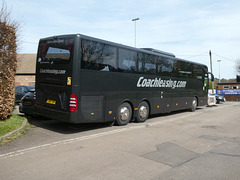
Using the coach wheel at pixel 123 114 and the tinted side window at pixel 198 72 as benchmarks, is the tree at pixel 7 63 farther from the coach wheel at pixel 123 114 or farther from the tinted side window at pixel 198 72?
the tinted side window at pixel 198 72

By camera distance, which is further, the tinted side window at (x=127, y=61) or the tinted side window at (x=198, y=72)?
the tinted side window at (x=198, y=72)

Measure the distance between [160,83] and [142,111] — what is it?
2.04 meters

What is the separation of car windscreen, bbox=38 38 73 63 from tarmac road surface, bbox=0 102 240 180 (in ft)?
8.24

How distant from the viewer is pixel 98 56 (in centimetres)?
774

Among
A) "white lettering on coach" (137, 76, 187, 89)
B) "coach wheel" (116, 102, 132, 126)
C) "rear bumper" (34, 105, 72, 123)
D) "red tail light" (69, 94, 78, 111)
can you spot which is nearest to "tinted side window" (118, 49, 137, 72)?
"white lettering on coach" (137, 76, 187, 89)

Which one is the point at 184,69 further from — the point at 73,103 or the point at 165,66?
the point at 73,103

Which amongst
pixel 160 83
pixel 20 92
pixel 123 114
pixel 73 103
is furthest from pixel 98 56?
pixel 20 92

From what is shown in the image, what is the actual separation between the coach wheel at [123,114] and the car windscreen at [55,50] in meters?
2.97

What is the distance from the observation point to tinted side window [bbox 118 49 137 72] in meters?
8.73

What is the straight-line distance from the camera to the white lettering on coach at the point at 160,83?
9844mm

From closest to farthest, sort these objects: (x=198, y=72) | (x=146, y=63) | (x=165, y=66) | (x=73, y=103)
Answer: (x=73, y=103), (x=146, y=63), (x=165, y=66), (x=198, y=72)

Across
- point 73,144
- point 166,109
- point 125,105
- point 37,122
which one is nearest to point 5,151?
point 73,144

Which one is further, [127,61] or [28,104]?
[28,104]

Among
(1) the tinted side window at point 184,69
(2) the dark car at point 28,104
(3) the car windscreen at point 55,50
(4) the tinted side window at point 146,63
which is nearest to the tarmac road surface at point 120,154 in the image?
(2) the dark car at point 28,104
